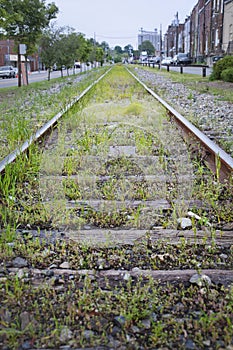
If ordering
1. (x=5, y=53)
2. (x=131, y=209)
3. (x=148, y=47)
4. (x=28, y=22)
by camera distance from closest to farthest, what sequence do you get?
(x=131, y=209), (x=28, y=22), (x=5, y=53), (x=148, y=47)

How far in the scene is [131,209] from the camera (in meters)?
3.32

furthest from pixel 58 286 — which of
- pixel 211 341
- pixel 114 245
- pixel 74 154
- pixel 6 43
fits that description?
pixel 6 43

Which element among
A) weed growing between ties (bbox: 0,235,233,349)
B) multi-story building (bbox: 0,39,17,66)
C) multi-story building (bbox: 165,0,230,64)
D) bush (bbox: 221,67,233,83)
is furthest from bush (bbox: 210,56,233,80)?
multi-story building (bbox: 0,39,17,66)

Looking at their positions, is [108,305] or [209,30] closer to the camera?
[108,305]

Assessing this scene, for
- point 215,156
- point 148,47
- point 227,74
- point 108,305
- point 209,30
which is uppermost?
point 148,47

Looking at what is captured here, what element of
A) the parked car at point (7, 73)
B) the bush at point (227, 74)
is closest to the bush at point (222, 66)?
the bush at point (227, 74)

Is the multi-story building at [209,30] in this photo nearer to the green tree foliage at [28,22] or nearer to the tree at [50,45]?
the tree at [50,45]

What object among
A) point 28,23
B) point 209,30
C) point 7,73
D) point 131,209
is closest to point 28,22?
point 28,23

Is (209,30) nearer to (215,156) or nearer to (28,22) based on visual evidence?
(28,22)

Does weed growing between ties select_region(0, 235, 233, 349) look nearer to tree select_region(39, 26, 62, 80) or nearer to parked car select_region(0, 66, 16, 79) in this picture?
tree select_region(39, 26, 62, 80)

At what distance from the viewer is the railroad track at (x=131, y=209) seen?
2441 mm

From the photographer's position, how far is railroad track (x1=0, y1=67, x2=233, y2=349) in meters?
2.44

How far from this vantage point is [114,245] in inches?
A: 106

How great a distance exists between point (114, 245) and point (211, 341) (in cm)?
103
